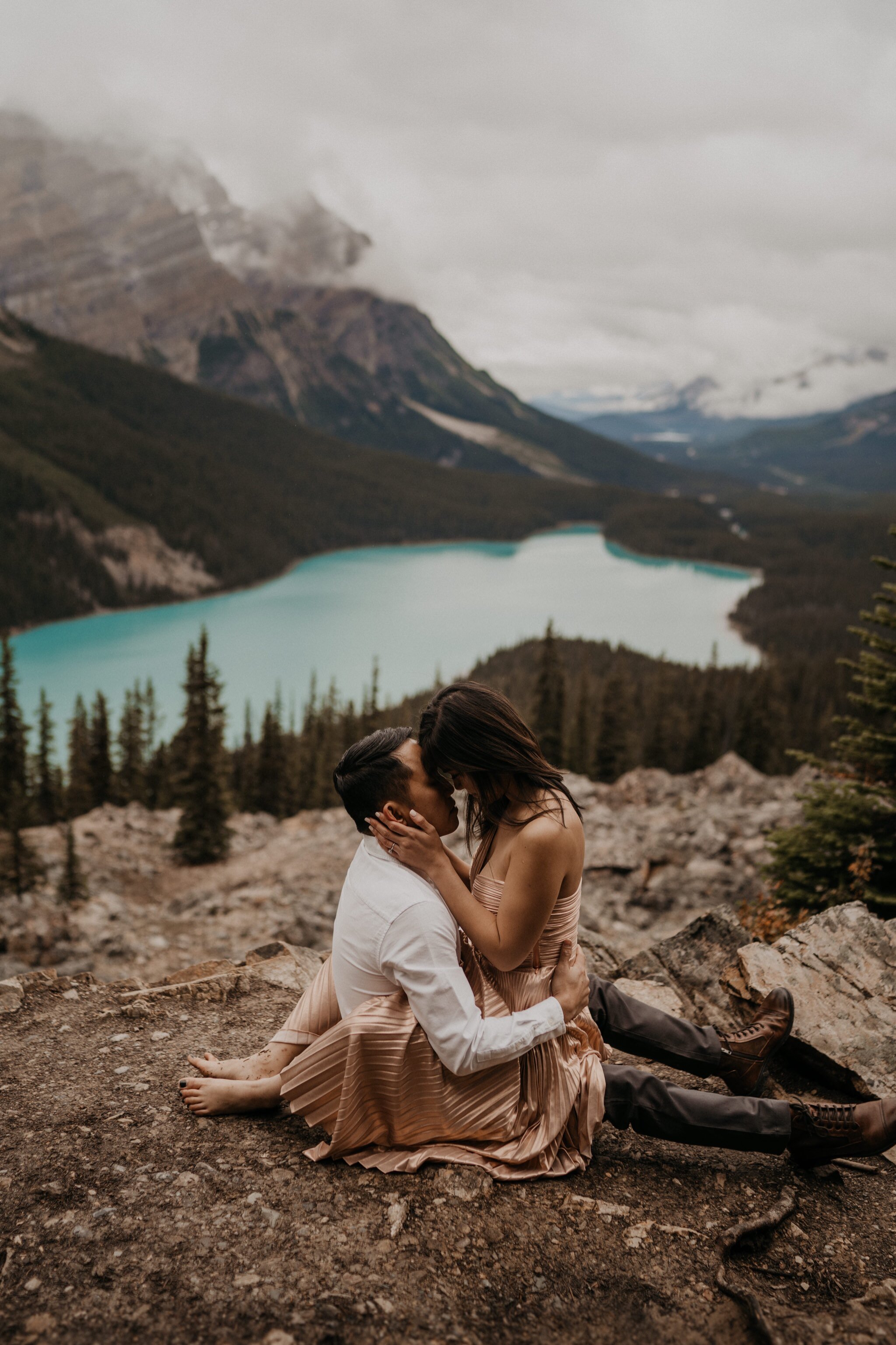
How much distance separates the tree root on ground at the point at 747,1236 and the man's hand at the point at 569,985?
1.27 metres

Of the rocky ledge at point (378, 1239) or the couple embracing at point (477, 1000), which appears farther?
the couple embracing at point (477, 1000)

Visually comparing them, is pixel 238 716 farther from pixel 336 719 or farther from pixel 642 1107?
pixel 642 1107

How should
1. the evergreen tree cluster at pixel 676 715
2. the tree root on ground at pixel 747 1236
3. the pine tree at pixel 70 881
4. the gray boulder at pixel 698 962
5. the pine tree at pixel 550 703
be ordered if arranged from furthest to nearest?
the evergreen tree cluster at pixel 676 715, the pine tree at pixel 550 703, the pine tree at pixel 70 881, the gray boulder at pixel 698 962, the tree root on ground at pixel 747 1236

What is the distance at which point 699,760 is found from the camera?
60.3 meters

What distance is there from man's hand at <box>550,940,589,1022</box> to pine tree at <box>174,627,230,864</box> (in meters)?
Answer: 29.7

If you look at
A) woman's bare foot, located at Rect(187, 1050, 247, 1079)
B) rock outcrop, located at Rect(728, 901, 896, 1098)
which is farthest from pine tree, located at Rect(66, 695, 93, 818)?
rock outcrop, located at Rect(728, 901, 896, 1098)

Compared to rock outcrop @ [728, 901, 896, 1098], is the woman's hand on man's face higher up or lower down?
higher up

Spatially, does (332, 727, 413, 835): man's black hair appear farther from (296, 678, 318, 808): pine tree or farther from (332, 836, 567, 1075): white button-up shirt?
(296, 678, 318, 808): pine tree

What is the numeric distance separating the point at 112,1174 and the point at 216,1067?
2.94 feet

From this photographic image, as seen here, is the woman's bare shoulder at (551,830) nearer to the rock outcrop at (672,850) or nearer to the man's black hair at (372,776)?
the man's black hair at (372,776)

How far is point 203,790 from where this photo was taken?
3247 cm

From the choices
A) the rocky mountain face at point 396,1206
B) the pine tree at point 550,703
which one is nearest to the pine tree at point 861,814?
the rocky mountain face at point 396,1206

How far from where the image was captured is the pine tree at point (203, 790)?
32344 mm

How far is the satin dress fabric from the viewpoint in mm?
4332
